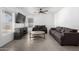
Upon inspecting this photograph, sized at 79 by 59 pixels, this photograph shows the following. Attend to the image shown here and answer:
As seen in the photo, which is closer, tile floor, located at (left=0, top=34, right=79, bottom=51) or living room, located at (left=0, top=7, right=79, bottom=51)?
tile floor, located at (left=0, top=34, right=79, bottom=51)

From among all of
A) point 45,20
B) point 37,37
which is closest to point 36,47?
point 37,37

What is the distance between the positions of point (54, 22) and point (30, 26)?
3.02 meters

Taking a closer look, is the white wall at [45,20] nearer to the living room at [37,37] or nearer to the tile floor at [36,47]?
the living room at [37,37]

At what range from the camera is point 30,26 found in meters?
9.28

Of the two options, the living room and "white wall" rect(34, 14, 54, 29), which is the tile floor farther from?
"white wall" rect(34, 14, 54, 29)

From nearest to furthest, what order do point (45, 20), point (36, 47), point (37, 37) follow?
point (36, 47)
point (37, 37)
point (45, 20)

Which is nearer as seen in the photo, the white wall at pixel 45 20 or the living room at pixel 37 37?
the living room at pixel 37 37

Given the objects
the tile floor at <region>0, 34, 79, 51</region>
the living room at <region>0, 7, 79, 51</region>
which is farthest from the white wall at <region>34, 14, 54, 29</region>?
the tile floor at <region>0, 34, 79, 51</region>

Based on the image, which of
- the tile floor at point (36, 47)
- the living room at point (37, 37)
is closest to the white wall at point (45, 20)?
the living room at point (37, 37)

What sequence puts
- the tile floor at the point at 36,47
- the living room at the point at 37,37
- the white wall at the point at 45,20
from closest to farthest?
the tile floor at the point at 36,47 < the living room at the point at 37,37 < the white wall at the point at 45,20

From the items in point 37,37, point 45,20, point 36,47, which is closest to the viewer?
point 36,47

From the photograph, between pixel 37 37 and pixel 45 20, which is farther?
pixel 45 20

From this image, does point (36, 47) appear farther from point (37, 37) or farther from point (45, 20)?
point (45, 20)
